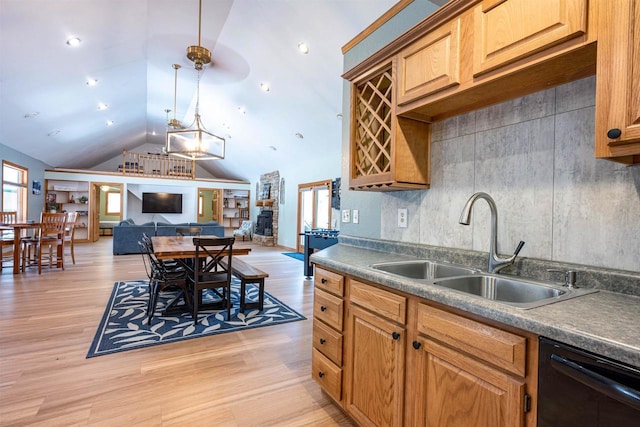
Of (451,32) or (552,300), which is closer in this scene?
(552,300)

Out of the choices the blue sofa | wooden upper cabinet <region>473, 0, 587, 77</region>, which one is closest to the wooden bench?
wooden upper cabinet <region>473, 0, 587, 77</region>

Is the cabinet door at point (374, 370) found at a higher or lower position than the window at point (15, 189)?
lower

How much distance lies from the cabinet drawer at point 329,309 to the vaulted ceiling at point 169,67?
2.72 metres

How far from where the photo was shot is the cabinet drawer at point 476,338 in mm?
946

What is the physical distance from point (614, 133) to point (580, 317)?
0.57m

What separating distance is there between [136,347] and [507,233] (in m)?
2.95

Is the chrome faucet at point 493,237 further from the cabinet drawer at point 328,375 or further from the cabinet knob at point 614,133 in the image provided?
the cabinet drawer at point 328,375

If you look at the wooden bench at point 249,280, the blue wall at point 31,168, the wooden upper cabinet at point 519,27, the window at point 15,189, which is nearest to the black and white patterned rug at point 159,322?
the wooden bench at point 249,280

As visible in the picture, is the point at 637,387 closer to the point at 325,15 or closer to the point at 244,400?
the point at 244,400

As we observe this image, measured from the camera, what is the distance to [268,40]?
14.6 feet

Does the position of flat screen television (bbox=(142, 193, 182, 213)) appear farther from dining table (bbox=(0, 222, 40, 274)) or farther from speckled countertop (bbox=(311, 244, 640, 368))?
speckled countertop (bbox=(311, 244, 640, 368))

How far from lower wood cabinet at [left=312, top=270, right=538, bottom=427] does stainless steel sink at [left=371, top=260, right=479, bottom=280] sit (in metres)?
0.26

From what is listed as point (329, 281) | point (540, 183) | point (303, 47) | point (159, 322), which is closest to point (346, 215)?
point (329, 281)

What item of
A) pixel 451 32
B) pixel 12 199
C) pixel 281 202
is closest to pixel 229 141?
pixel 281 202
